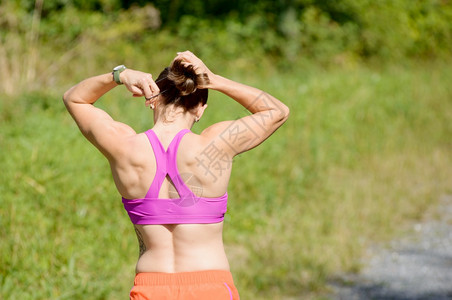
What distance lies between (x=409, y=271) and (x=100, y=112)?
13.2ft

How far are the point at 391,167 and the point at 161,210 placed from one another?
6.38m

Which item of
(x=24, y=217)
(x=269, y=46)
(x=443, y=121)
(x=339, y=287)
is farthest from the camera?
(x=269, y=46)

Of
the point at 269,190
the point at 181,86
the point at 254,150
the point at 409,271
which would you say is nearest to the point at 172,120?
the point at 181,86

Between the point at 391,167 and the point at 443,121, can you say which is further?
the point at 443,121

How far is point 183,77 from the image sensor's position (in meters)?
2.36

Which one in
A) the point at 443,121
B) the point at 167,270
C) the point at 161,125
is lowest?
the point at 167,270

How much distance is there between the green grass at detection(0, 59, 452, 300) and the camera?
4.58 meters

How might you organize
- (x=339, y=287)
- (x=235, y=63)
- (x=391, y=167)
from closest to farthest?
(x=339, y=287)
(x=391, y=167)
(x=235, y=63)

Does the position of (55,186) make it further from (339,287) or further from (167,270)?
(167,270)

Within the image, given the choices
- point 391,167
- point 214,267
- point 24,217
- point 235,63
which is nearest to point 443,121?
point 391,167

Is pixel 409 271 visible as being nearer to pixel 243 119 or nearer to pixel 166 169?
pixel 243 119

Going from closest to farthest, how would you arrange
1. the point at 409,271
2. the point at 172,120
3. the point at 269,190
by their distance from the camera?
the point at 172,120 < the point at 409,271 < the point at 269,190

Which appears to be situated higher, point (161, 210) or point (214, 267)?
point (161, 210)

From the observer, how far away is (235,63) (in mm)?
12453
